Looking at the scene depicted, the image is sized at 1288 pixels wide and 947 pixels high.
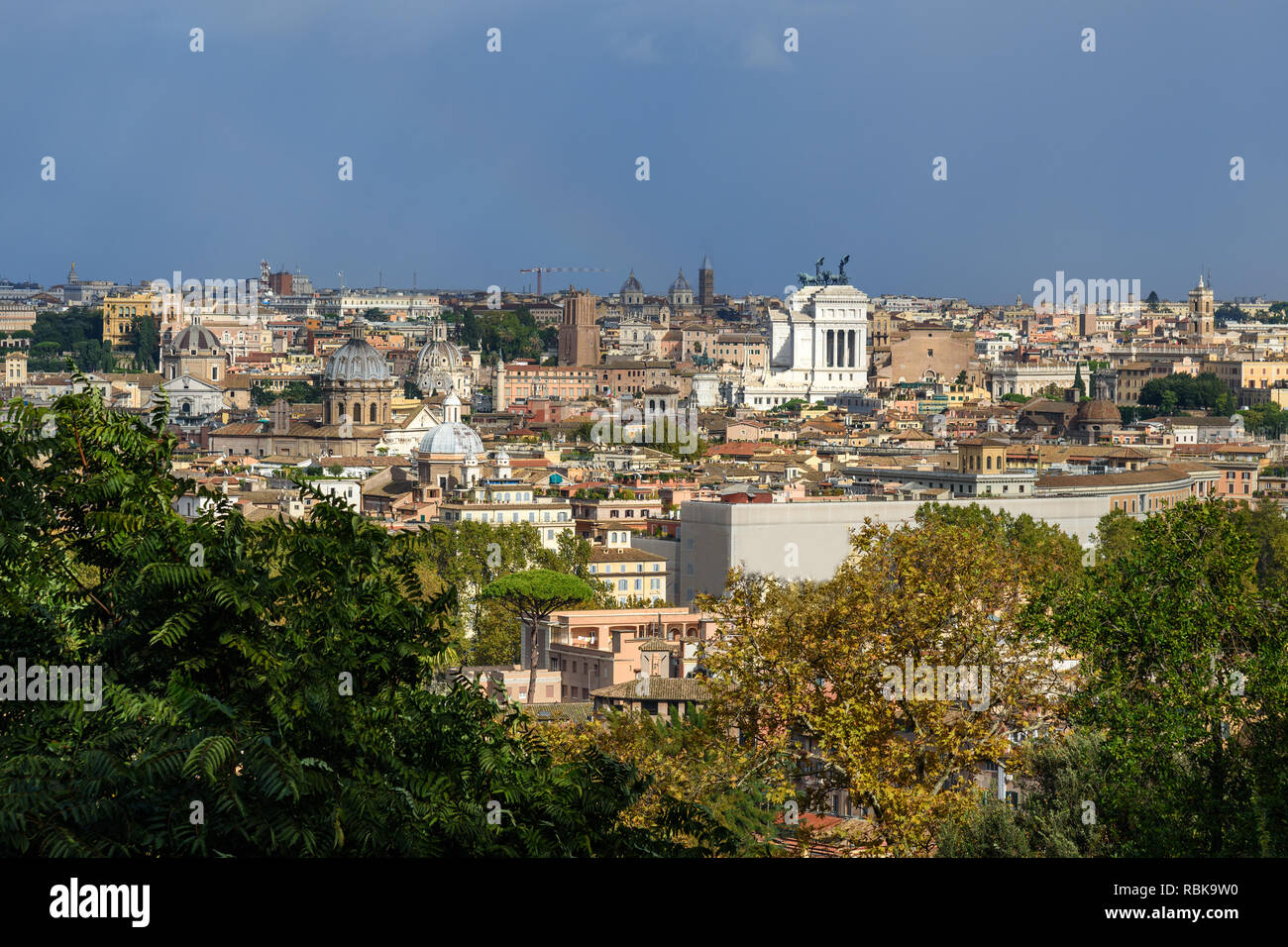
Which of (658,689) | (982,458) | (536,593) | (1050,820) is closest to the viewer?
(1050,820)

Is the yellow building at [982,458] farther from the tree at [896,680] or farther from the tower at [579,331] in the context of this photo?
the tower at [579,331]

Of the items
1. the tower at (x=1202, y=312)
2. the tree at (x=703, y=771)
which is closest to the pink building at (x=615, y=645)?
the tree at (x=703, y=771)

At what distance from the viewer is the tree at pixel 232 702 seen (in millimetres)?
5547

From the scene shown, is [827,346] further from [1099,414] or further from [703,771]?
[703,771]

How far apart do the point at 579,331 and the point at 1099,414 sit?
133ft

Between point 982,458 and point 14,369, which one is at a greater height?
point 14,369

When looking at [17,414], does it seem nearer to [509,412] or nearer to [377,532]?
[377,532]

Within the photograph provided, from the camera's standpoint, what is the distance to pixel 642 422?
6956 centimetres

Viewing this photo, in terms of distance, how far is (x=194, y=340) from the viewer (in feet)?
325

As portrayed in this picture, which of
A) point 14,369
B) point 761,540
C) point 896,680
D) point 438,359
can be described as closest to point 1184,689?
point 896,680

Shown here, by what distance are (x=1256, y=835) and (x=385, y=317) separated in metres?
134

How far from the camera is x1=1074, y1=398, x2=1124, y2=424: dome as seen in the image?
68.0m

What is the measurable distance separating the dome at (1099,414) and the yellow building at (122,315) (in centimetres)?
5811
